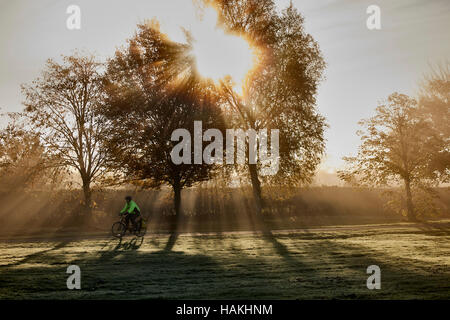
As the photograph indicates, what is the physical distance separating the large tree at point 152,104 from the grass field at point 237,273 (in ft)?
49.7

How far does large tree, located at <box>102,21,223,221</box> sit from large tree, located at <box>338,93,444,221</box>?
14305mm

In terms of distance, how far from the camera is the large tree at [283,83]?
2644cm

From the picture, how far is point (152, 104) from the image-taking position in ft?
94.4

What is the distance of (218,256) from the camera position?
41.5 ft

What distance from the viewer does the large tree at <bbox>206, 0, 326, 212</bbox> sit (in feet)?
86.7

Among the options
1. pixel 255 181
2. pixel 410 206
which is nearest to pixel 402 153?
pixel 410 206

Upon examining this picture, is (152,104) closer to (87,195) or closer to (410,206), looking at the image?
(87,195)

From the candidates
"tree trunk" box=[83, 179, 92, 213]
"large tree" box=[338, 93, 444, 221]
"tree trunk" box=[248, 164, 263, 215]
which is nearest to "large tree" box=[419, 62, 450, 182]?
"large tree" box=[338, 93, 444, 221]

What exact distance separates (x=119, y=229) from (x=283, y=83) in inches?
580

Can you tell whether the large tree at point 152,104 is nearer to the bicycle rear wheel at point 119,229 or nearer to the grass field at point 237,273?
the bicycle rear wheel at point 119,229

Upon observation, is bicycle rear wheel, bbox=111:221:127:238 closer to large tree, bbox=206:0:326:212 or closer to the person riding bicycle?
the person riding bicycle
